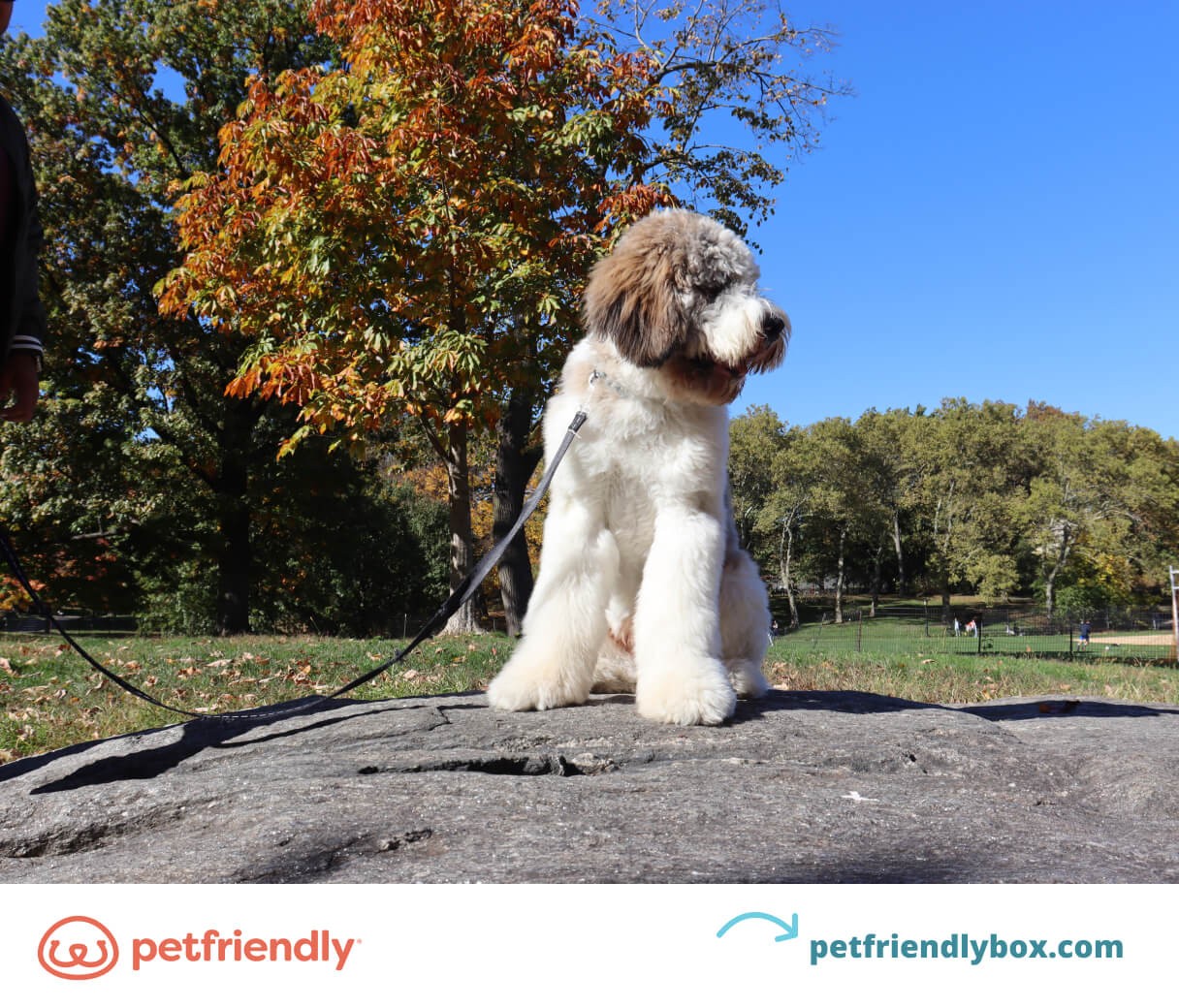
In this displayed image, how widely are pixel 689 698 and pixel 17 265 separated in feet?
9.55

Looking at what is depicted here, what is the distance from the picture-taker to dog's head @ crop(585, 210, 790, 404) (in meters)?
3.78

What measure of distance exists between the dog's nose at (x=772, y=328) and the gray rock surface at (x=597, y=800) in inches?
65.6

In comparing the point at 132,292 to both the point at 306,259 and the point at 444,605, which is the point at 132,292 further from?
the point at 444,605

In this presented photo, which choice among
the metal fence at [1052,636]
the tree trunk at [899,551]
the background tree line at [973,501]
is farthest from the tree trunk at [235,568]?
the tree trunk at [899,551]

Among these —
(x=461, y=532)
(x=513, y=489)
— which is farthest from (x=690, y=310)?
(x=513, y=489)

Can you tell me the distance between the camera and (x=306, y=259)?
11102 mm

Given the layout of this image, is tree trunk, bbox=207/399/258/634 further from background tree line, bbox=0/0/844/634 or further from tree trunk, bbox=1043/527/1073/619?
tree trunk, bbox=1043/527/1073/619

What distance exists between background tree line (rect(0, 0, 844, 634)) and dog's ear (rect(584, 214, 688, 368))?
21.4 ft

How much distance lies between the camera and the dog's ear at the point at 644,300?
384cm

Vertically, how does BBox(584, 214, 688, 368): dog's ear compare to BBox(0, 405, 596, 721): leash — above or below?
above

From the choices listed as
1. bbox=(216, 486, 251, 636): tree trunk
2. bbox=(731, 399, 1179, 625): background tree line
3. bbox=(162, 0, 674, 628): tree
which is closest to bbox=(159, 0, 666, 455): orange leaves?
bbox=(162, 0, 674, 628): tree

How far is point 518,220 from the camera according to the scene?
449 inches

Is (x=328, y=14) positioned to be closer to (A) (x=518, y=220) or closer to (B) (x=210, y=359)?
(A) (x=518, y=220)

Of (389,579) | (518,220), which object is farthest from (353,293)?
(389,579)
